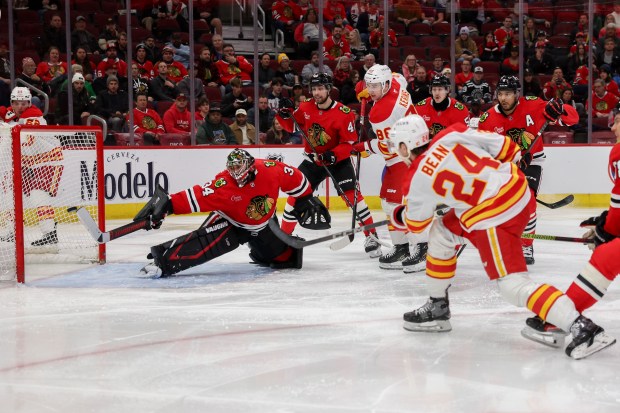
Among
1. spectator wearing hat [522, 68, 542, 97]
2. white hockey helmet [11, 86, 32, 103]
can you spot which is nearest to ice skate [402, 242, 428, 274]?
white hockey helmet [11, 86, 32, 103]

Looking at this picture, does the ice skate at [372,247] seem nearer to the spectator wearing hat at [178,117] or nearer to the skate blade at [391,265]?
the skate blade at [391,265]

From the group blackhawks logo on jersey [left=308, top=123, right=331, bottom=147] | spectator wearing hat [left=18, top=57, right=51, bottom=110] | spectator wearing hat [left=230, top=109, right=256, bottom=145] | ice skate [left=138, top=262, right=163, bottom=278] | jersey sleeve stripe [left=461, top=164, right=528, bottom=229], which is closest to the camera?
jersey sleeve stripe [left=461, top=164, right=528, bottom=229]

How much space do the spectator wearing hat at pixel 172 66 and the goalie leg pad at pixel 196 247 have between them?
345cm

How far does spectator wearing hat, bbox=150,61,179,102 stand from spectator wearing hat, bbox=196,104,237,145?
1.14 ft

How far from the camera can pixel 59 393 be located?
274cm

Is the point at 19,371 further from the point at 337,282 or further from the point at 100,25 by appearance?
the point at 100,25

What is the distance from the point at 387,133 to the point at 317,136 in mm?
665

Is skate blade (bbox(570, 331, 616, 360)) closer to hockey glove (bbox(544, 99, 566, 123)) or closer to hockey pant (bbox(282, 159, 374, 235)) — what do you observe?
hockey glove (bbox(544, 99, 566, 123))

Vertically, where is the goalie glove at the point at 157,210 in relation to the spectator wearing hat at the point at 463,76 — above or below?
below

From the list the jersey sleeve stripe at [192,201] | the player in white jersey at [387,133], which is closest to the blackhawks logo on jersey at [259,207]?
the jersey sleeve stripe at [192,201]

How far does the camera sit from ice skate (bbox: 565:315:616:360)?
3004 mm

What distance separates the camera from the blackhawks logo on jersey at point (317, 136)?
5.66 meters

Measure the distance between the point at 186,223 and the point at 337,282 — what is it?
294cm

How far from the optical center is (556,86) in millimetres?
8555
